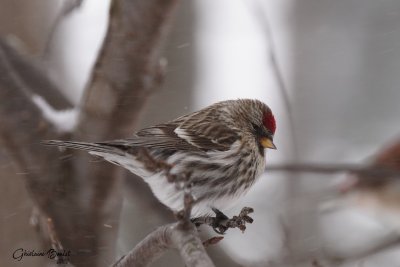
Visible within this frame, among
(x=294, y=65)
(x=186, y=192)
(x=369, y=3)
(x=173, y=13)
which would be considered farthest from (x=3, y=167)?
(x=369, y=3)

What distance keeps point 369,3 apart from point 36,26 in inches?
242

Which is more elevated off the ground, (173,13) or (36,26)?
(173,13)

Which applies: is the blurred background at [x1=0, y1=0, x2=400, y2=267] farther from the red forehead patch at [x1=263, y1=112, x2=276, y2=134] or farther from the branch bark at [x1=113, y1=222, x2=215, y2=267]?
the branch bark at [x1=113, y1=222, x2=215, y2=267]

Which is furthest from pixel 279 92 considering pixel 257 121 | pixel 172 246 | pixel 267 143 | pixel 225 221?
pixel 172 246

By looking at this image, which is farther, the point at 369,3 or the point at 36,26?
the point at 369,3

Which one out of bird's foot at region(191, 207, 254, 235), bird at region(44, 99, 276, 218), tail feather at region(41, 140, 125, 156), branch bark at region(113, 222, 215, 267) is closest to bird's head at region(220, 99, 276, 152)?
bird at region(44, 99, 276, 218)

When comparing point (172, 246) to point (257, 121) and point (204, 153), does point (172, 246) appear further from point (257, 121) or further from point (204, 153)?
→ point (257, 121)

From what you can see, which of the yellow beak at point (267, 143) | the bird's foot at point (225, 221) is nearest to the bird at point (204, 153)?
the yellow beak at point (267, 143)

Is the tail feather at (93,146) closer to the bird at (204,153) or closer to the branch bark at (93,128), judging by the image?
the bird at (204,153)

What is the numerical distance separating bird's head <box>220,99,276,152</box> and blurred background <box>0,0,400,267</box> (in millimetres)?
106

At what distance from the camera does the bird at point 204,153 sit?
9.57ft

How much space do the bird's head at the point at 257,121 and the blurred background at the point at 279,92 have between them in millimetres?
106

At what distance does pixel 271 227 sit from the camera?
5.54 metres

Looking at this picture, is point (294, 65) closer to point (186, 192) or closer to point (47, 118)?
point (47, 118)
